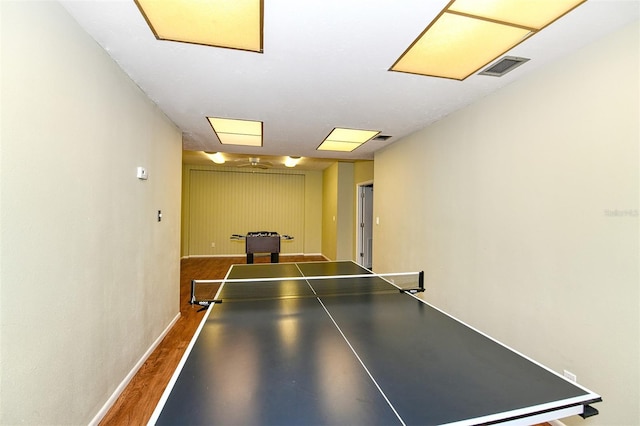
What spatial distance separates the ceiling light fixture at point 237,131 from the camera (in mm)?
3006

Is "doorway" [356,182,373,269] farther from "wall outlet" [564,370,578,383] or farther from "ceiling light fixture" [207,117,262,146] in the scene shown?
"wall outlet" [564,370,578,383]

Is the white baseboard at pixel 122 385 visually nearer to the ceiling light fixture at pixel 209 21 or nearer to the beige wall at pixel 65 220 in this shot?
the beige wall at pixel 65 220

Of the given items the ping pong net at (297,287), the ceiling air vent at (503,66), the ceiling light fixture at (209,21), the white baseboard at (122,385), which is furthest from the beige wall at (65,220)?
the ceiling air vent at (503,66)

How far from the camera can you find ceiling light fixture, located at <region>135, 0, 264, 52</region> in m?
1.30

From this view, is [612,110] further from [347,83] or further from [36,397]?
[36,397]

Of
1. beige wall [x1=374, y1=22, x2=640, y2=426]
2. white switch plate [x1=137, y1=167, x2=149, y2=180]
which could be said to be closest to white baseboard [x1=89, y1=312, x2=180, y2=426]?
white switch plate [x1=137, y1=167, x2=149, y2=180]

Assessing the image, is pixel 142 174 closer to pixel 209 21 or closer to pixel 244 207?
pixel 209 21

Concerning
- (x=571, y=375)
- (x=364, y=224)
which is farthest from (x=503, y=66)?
(x=364, y=224)

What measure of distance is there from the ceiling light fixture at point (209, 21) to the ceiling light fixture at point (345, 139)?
1793 mm

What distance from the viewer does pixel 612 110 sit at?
1.49 meters

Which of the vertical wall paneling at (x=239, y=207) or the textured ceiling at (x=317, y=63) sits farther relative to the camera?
the vertical wall paneling at (x=239, y=207)

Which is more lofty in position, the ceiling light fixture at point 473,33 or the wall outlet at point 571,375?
the ceiling light fixture at point 473,33

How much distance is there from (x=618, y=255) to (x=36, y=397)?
117 inches

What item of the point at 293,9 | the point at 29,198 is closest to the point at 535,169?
the point at 293,9
